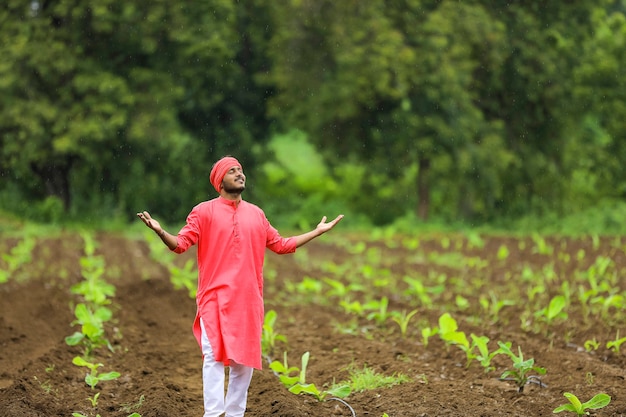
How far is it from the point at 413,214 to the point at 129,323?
1816 centimetres

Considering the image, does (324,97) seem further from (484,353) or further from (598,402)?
(598,402)

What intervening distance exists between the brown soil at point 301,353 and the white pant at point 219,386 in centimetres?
63

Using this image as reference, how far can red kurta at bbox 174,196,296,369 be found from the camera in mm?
5500

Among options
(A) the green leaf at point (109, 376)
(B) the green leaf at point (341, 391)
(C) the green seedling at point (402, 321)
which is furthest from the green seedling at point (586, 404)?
(A) the green leaf at point (109, 376)

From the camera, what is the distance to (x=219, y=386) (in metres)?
5.53

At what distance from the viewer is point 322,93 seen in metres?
25.8

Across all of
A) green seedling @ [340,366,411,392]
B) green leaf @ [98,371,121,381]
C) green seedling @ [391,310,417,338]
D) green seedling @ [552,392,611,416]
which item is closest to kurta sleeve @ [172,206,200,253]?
green leaf @ [98,371,121,381]

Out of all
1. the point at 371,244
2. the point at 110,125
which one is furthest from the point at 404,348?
the point at 110,125

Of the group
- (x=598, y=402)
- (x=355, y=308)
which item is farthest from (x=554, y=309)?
(x=598, y=402)

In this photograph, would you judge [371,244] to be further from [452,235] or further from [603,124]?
[603,124]

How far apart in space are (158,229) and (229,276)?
0.55 m

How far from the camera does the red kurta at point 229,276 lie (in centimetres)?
550

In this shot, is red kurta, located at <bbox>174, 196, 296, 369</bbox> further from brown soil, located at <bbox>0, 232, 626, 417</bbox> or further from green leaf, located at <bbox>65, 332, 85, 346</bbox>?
green leaf, located at <bbox>65, 332, 85, 346</bbox>

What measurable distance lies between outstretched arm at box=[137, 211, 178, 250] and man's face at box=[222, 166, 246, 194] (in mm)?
467
